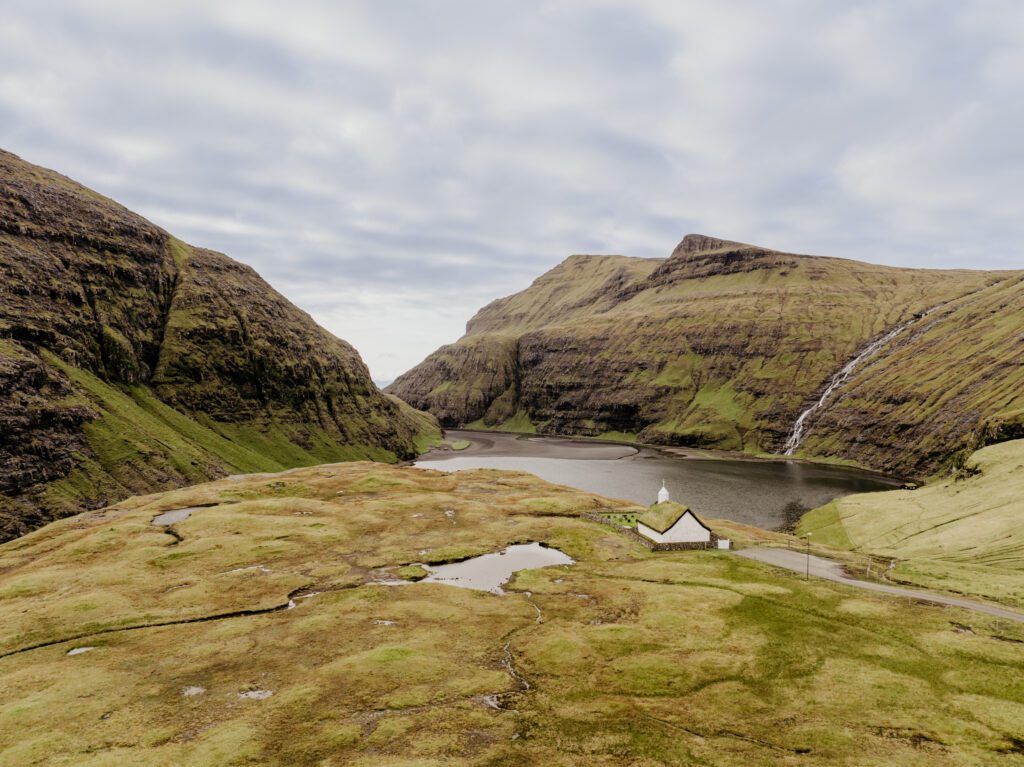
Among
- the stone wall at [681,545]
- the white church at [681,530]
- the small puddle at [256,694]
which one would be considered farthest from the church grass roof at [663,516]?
the small puddle at [256,694]

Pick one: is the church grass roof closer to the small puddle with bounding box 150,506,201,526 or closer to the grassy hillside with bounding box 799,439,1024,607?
the grassy hillside with bounding box 799,439,1024,607

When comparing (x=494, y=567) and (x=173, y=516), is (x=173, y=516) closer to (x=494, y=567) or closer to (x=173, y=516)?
(x=173, y=516)

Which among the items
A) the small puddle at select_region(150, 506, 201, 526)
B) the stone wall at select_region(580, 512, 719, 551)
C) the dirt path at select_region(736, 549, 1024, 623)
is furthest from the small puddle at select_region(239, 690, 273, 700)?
the dirt path at select_region(736, 549, 1024, 623)

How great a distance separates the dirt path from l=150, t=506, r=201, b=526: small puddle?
291 feet

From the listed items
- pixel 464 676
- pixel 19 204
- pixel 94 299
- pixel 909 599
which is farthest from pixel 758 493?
pixel 19 204

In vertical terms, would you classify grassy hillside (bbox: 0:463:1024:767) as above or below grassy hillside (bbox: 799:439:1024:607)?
below

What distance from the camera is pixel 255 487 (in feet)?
358

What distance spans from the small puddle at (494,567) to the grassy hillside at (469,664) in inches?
115

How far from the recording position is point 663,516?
78.8 meters

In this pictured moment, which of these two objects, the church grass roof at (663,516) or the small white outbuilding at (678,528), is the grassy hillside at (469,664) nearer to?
the small white outbuilding at (678,528)

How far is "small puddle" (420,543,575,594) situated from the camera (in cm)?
6378

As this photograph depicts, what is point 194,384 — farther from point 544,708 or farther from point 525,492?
point 544,708

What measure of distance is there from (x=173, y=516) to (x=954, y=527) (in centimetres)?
12854

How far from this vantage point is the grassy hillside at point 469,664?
30609mm
